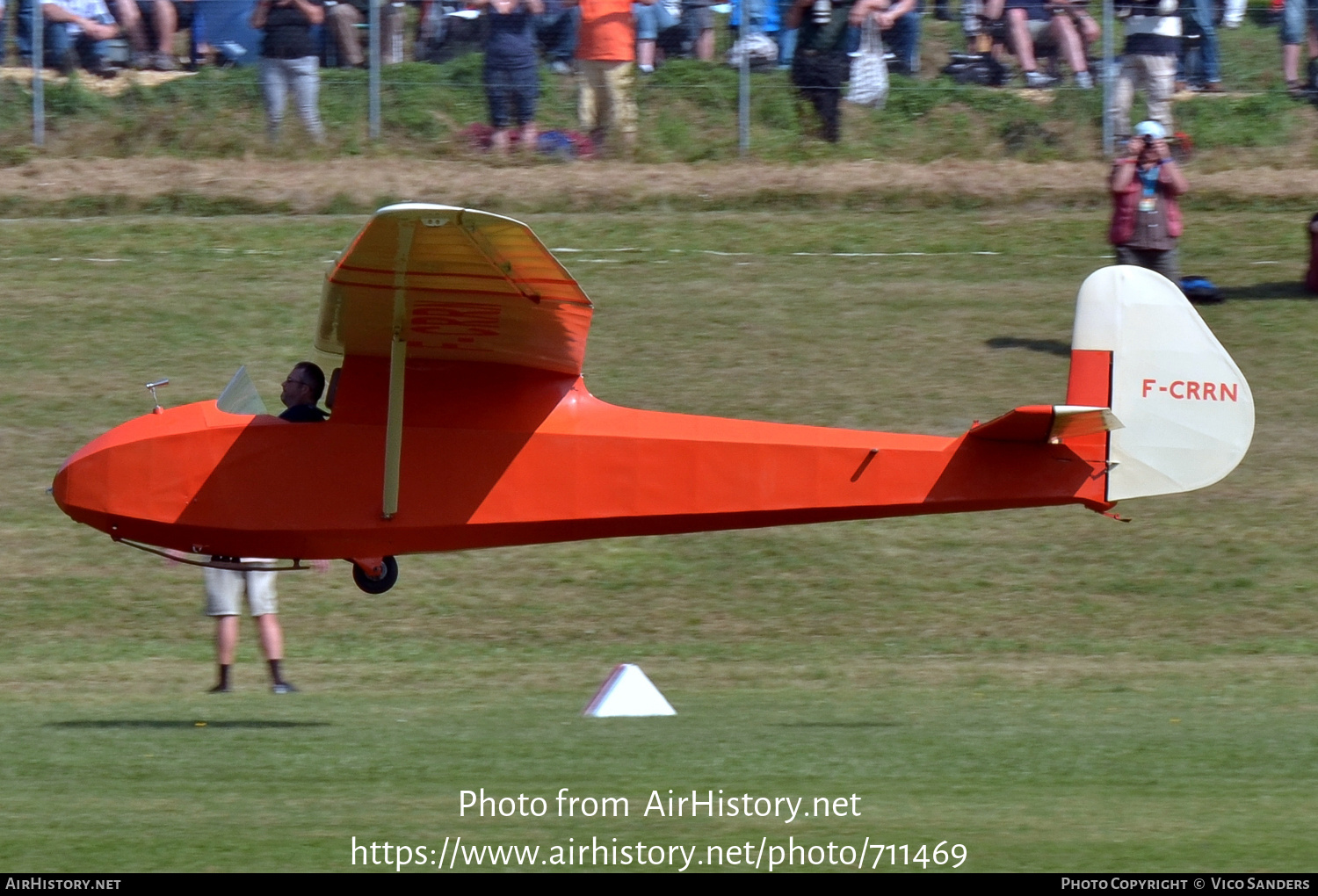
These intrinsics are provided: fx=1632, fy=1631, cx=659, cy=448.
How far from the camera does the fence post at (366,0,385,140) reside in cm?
2031

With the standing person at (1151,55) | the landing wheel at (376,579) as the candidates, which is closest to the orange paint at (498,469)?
the landing wheel at (376,579)

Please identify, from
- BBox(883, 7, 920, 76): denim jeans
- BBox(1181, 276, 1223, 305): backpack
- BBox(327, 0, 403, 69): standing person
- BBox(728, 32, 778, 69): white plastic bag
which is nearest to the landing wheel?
BBox(1181, 276, 1223, 305): backpack

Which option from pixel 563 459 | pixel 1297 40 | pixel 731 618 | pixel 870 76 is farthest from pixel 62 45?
pixel 1297 40

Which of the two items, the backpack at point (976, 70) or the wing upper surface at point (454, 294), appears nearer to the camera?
the wing upper surface at point (454, 294)

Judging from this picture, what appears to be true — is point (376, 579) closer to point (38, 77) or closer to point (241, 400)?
point (241, 400)

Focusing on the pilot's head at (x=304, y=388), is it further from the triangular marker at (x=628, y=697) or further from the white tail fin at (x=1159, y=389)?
the white tail fin at (x=1159, y=389)

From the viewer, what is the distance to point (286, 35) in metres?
19.9

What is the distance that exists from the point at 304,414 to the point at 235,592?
2.52 m

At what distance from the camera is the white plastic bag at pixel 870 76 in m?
20.7

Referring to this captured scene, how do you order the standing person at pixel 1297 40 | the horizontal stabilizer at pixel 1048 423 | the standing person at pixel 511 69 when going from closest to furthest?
the horizontal stabilizer at pixel 1048 423 < the standing person at pixel 511 69 < the standing person at pixel 1297 40

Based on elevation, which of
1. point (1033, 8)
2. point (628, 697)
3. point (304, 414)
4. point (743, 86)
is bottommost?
point (628, 697)

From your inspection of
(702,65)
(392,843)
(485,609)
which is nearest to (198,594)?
(485,609)

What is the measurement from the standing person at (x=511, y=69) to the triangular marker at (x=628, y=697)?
11.9 meters

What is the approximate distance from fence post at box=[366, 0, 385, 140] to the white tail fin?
13179mm
